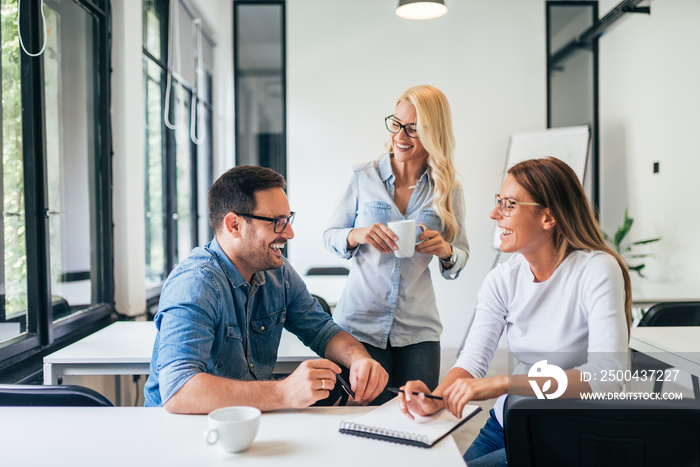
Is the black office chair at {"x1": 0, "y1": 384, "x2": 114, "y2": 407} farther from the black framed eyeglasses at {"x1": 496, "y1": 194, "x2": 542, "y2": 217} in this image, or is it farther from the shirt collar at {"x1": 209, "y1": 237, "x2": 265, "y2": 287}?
the black framed eyeglasses at {"x1": 496, "y1": 194, "x2": 542, "y2": 217}

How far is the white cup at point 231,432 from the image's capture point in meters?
1.00

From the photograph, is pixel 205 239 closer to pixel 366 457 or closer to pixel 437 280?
pixel 437 280

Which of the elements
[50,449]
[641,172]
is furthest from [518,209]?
[641,172]

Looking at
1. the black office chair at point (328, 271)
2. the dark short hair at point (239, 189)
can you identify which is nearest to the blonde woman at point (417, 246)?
the dark short hair at point (239, 189)

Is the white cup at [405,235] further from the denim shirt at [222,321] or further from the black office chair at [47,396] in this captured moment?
the black office chair at [47,396]

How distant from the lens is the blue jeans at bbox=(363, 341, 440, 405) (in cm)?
188

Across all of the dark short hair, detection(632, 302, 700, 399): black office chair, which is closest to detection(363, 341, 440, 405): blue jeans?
the dark short hair

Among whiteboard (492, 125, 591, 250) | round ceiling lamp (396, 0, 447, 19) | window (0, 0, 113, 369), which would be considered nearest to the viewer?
window (0, 0, 113, 369)

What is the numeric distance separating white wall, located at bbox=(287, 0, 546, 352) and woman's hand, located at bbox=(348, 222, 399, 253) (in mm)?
3596

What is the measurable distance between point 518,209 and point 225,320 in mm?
900

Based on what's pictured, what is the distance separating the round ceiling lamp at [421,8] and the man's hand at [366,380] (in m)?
2.83

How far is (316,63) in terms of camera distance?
5.38 metres

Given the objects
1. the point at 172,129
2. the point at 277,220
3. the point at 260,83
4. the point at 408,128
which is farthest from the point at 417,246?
the point at 260,83

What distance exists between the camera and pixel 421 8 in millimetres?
3781
